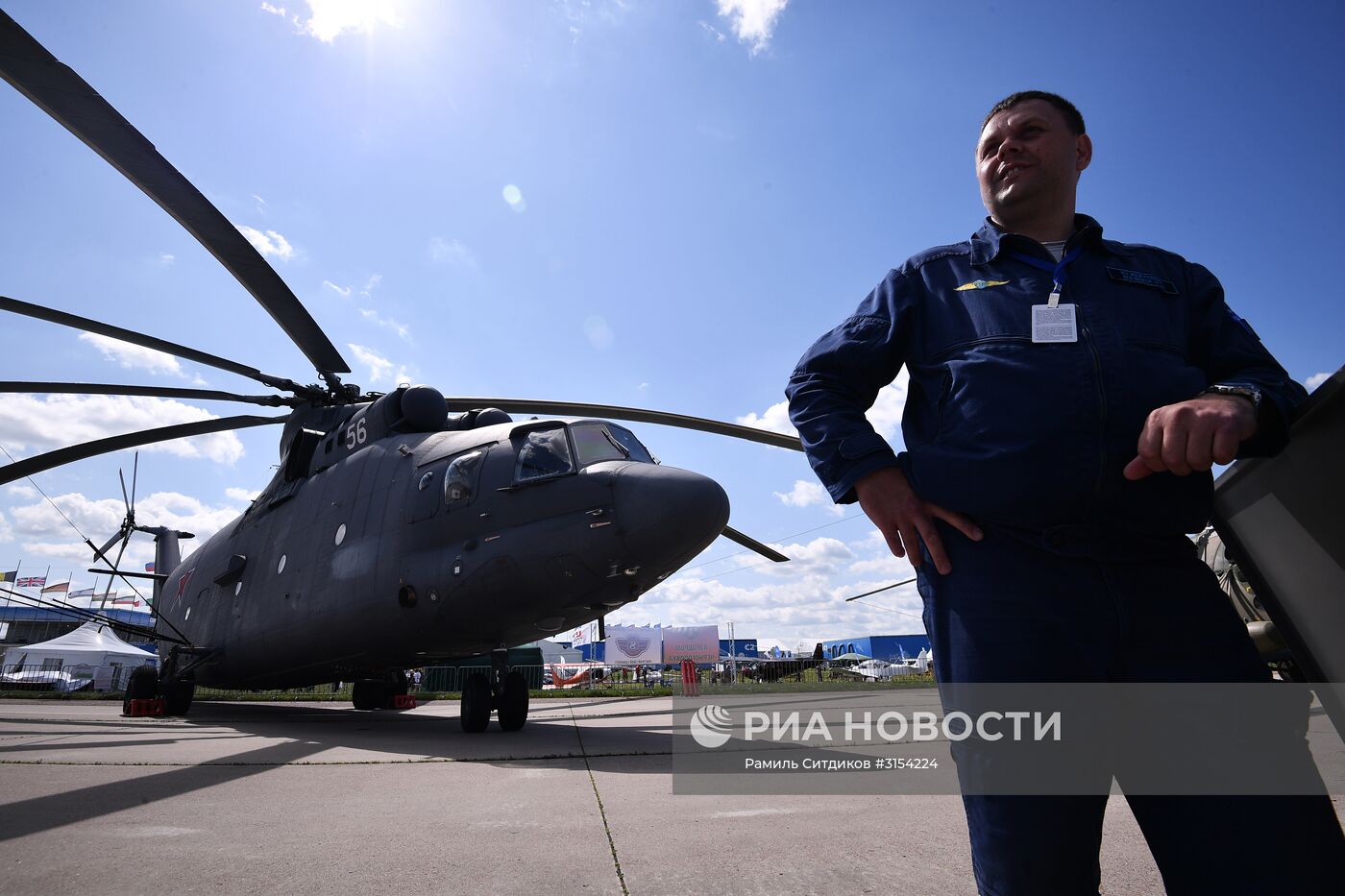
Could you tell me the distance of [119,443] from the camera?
945cm

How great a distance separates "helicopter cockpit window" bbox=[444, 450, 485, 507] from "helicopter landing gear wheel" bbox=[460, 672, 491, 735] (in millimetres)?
2114

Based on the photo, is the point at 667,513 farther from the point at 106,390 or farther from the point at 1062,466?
the point at 106,390

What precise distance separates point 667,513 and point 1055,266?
5092mm

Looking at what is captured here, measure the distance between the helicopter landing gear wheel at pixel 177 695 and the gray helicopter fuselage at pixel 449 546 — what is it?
199cm

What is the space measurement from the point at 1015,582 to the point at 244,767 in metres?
5.65

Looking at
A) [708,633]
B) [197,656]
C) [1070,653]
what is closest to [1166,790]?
[1070,653]

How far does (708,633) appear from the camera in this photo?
116 feet

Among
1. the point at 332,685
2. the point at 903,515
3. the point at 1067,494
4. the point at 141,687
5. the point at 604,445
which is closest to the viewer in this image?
the point at 1067,494

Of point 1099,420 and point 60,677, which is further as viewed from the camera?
point 60,677

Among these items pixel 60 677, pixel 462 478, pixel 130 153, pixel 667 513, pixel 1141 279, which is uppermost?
pixel 130 153

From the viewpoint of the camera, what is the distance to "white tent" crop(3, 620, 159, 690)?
25094 millimetres

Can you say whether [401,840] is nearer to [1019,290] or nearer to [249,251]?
[1019,290]

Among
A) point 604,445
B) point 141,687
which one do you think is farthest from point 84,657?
point 604,445

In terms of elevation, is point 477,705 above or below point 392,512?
below
